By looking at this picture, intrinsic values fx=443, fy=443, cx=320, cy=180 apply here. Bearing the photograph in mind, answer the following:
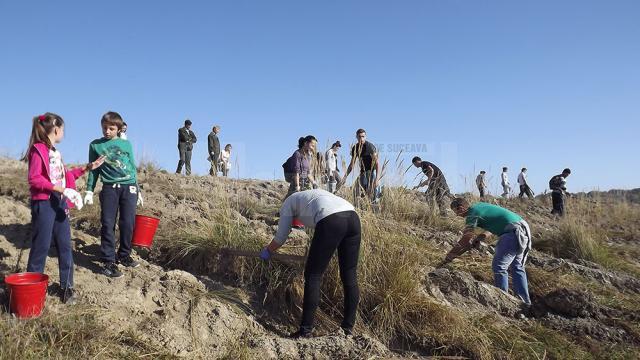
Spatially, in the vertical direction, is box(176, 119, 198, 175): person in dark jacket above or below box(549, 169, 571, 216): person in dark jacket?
above

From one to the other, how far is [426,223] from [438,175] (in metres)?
0.85

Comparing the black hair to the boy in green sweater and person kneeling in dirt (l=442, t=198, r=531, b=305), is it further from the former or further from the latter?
person kneeling in dirt (l=442, t=198, r=531, b=305)

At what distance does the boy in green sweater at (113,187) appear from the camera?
3706 millimetres

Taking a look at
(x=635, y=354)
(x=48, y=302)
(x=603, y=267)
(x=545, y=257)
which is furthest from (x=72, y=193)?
(x=603, y=267)

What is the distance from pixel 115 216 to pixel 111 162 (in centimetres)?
47

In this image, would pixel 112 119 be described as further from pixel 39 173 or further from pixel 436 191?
pixel 436 191

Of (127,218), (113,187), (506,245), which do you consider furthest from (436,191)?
(113,187)

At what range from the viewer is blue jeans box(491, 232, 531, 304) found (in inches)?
190

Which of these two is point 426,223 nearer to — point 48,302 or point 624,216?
point 48,302

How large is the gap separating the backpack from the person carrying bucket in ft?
37.5

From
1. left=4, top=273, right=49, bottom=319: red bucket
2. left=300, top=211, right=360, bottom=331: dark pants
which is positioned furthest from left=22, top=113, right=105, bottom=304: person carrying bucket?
left=300, top=211, right=360, bottom=331: dark pants

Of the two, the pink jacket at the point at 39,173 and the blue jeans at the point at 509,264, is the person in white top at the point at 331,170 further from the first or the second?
the pink jacket at the point at 39,173

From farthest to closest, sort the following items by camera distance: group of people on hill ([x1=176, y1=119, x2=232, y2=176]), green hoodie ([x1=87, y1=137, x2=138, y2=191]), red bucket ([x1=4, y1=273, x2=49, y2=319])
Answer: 1. group of people on hill ([x1=176, y1=119, x2=232, y2=176])
2. green hoodie ([x1=87, y1=137, x2=138, y2=191])
3. red bucket ([x1=4, y1=273, x2=49, y2=319])

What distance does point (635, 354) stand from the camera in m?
3.61
